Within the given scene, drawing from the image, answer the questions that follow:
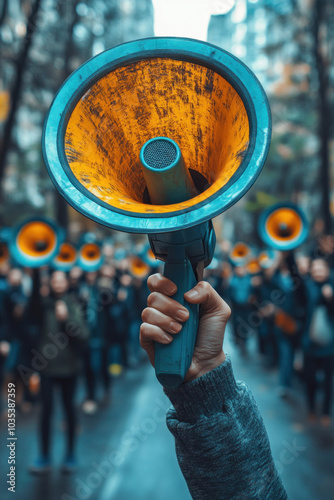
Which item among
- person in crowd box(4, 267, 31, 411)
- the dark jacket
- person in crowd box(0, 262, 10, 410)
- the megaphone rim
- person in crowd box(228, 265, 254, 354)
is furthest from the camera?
person in crowd box(228, 265, 254, 354)

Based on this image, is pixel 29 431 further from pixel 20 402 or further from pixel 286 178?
pixel 286 178

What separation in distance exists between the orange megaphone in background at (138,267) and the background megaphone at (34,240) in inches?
162

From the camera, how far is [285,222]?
628cm

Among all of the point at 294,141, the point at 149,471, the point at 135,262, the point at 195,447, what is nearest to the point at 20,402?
the point at 149,471

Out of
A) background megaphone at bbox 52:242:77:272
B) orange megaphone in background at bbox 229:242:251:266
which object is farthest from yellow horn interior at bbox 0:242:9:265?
orange megaphone in background at bbox 229:242:251:266

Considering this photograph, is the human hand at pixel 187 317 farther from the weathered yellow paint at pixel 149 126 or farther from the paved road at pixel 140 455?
the paved road at pixel 140 455

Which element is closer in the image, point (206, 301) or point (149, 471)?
point (206, 301)

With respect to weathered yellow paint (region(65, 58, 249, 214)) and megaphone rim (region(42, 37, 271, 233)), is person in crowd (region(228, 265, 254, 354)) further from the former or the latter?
megaphone rim (region(42, 37, 271, 233))

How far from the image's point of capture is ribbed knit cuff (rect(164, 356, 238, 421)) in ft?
4.71

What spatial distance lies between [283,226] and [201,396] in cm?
499

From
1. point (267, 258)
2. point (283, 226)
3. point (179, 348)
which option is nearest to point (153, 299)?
point (179, 348)

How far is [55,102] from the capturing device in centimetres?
144

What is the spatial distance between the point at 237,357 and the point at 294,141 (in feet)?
33.1

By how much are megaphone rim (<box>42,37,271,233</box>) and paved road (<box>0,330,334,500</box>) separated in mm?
3506
